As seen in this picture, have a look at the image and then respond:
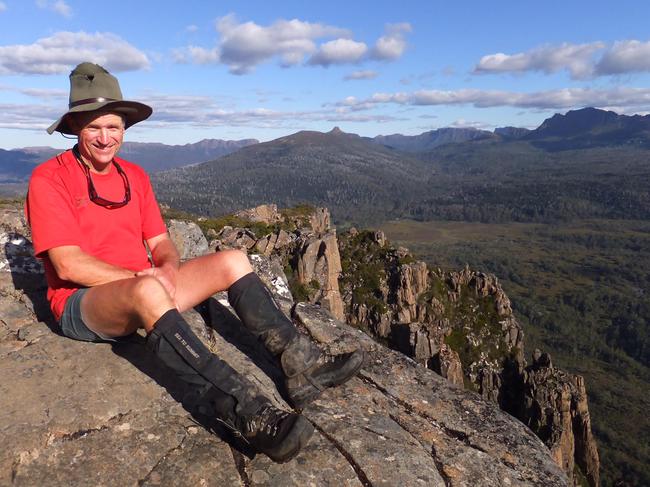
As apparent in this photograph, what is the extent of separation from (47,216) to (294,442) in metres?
4.23

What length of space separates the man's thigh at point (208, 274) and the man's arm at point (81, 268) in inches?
34.5

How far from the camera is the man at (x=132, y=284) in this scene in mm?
5652

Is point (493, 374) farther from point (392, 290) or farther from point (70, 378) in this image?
point (70, 378)

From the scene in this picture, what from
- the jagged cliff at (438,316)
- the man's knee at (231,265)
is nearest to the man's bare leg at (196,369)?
the man's knee at (231,265)

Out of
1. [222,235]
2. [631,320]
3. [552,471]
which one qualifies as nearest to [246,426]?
[552,471]

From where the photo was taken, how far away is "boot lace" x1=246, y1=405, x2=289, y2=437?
5.32 meters

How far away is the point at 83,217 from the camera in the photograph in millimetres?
6766

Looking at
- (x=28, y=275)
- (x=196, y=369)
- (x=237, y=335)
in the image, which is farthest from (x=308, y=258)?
(x=196, y=369)

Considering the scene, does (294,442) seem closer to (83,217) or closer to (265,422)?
(265,422)

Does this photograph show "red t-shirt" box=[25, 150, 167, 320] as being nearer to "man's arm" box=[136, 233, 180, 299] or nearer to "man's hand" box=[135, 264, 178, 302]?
"man's arm" box=[136, 233, 180, 299]

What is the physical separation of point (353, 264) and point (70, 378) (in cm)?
9134

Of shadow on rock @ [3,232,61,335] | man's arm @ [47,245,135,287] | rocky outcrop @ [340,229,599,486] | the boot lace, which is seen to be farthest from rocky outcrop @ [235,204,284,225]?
the boot lace

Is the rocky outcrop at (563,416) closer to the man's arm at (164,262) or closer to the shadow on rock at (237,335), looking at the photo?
the shadow on rock at (237,335)

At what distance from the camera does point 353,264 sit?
97250mm
